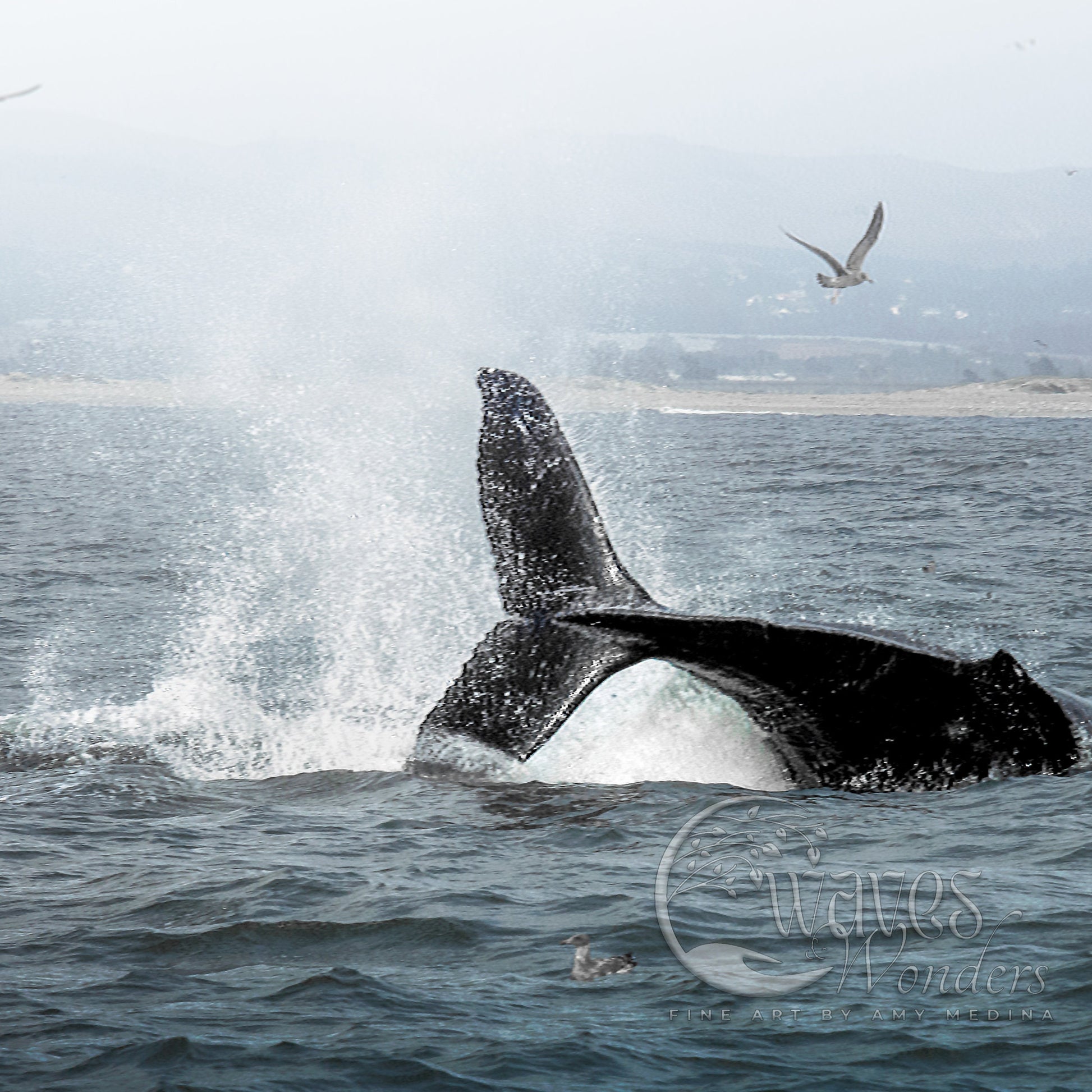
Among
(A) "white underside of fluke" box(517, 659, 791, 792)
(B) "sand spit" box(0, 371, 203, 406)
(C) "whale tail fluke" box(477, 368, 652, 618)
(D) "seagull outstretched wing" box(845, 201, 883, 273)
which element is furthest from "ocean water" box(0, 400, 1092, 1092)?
(B) "sand spit" box(0, 371, 203, 406)

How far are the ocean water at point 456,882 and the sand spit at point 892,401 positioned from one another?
7053 cm

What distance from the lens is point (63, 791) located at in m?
10.9

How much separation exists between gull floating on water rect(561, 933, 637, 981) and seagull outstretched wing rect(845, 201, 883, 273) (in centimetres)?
1934

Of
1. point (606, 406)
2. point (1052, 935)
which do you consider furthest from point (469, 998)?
point (606, 406)

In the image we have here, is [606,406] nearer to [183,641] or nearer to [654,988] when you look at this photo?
[183,641]

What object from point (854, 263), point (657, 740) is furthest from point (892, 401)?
point (657, 740)

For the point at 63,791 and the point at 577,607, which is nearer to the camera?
the point at 577,607

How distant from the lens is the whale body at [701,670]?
895 cm

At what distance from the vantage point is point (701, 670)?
30.1ft

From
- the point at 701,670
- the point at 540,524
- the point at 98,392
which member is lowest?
the point at 98,392

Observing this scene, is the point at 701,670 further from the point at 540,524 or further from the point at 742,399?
the point at 742,399

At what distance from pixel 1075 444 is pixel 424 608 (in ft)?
152

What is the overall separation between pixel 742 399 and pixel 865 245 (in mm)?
81482

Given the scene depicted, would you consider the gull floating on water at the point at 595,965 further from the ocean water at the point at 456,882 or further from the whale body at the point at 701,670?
the whale body at the point at 701,670
